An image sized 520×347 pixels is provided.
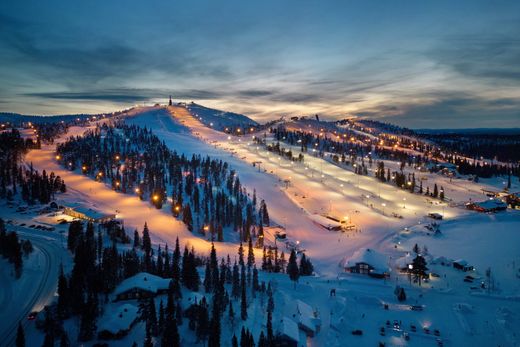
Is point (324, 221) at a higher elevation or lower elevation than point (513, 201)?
lower

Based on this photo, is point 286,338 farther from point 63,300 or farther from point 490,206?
point 490,206

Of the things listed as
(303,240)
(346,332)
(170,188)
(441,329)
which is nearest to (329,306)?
(346,332)

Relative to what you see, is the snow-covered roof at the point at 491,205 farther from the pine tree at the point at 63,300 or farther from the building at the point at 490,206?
the pine tree at the point at 63,300

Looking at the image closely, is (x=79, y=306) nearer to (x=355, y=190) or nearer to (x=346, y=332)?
(x=346, y=332)

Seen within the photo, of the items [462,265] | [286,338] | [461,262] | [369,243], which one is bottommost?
[369,243]

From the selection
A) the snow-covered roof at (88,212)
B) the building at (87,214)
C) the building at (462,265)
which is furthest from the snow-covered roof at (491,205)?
the snow-covered roof at (88,212)

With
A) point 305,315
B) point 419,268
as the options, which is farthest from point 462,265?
point 305,315
